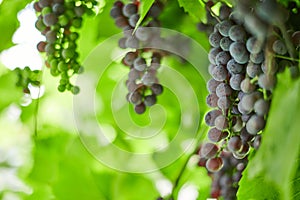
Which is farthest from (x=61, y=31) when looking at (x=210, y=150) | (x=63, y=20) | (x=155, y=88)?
(x=210, y=150)

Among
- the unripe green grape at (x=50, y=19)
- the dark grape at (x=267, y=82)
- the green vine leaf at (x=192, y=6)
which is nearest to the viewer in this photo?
the dark grape at (x=267, y=82)

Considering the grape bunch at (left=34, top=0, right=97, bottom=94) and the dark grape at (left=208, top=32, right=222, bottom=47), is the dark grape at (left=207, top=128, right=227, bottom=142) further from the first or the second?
the grape bunch at (left=34, top=0, right=97, bottom=94)

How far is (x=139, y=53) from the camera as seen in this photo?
2.28 ft

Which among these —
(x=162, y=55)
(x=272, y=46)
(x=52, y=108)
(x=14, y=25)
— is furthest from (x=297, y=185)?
(x=52, y=108)

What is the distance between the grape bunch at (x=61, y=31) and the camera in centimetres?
70

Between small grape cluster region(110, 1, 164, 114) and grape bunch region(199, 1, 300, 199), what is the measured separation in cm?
14

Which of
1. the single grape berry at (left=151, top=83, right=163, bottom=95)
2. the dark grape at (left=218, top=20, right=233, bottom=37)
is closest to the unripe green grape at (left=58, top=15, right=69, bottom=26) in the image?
the single grape berry at (left=151, top=83, right=163, bottom=95)

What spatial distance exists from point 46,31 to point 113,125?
33cm

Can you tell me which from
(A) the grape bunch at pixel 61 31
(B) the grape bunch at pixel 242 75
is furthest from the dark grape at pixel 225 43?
(A) the grape bunch at pixel 61 31

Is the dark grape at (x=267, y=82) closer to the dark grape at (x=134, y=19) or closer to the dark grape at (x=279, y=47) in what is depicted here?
the dark grape at (x=279, y=47)

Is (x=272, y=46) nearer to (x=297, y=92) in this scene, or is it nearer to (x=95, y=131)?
(x=297, y=92)

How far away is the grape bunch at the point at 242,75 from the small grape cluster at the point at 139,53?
5.6 inches

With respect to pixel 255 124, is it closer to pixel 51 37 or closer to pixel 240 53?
pixel 240 53

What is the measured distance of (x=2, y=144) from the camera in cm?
129
